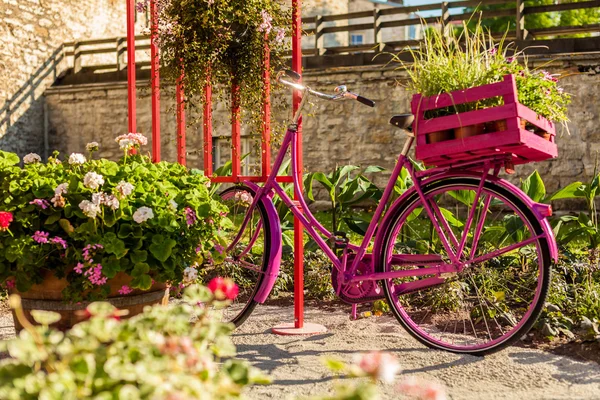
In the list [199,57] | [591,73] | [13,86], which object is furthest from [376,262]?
[13,86]

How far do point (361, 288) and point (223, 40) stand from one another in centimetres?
140

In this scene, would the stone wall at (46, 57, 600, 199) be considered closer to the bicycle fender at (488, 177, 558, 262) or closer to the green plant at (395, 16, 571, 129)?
the green plant at (395, 16, 571, 129)

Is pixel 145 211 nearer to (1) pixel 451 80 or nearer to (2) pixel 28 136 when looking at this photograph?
(1) pixel 451 80

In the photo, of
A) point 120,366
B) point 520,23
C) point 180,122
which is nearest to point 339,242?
point 180,122

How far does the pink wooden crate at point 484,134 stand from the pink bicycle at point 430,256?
0.22 feet

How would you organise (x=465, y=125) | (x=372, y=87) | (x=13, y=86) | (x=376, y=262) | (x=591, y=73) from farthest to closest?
(x=13, y=86) → (x=372, y=87) → (x=591, y=73) → (x=376, y=262) → (x=465, y=125)

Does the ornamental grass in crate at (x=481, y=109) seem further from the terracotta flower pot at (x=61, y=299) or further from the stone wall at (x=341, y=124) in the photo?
the stone wall at (x=341, y=124)

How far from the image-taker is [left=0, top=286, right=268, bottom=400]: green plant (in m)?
1.48

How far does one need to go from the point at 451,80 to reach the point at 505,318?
1.34m

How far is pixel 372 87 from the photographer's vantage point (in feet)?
38.4

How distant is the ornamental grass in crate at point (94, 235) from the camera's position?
3137 millimetres

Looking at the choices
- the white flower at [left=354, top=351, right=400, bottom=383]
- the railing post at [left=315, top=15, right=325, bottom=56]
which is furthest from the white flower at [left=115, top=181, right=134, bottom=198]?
the railing post at [left=315, top=15, right=325, bottom=56]

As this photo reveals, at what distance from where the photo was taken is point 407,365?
3.32m

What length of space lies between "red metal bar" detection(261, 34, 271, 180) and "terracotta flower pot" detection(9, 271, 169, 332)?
1051 mm
